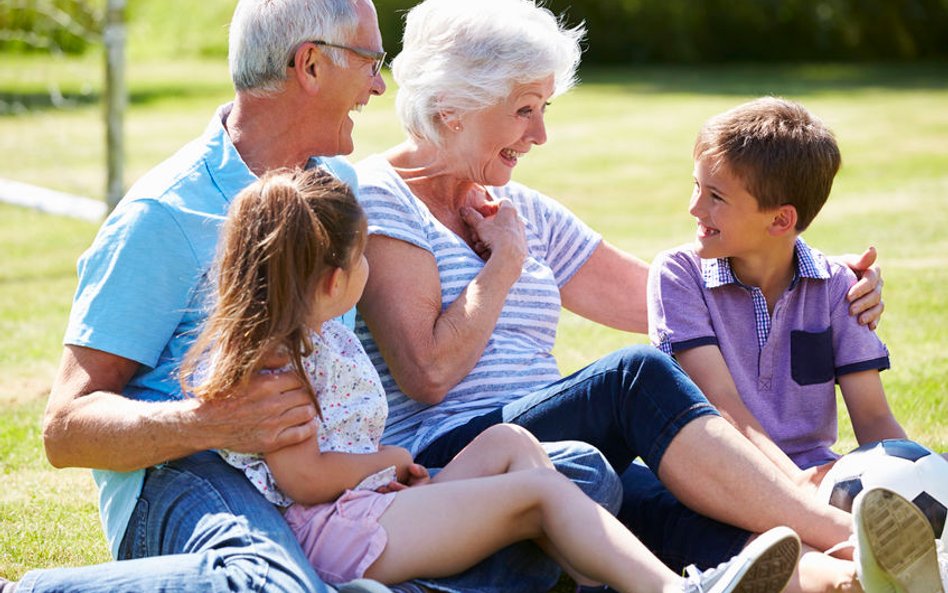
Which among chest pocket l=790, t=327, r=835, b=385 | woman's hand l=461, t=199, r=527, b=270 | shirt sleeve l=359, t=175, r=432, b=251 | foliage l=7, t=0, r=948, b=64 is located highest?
shirt sleeve l=359, t=175, r=432, b=251

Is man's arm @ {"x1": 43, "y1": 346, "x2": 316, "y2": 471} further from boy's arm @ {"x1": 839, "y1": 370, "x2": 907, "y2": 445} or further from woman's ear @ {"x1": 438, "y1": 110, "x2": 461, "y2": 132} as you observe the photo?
boy's arm @ {"x1": 839, "y1": 370, "x2": 907, "y2": 445}

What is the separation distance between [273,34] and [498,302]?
0.91 m

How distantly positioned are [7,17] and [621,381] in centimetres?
1292

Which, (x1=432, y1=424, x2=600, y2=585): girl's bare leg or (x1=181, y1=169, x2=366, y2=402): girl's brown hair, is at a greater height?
(x1=181, y1=169, x2=366, y2=402): girl's brown hair

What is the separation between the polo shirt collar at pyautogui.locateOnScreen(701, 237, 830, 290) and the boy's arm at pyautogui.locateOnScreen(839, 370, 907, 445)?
0.97 feet

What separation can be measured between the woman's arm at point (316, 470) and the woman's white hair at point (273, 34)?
98cm

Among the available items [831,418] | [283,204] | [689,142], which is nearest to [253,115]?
[283,204]

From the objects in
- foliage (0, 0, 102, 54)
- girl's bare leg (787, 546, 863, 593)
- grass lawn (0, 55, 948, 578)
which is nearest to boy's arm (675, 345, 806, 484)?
girl's bare leg (787, 546, 863, 593)

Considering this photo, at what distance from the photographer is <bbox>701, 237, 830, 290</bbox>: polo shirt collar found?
378cm

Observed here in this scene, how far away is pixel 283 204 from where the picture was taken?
2953mm

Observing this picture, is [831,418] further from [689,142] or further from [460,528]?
[689,142]

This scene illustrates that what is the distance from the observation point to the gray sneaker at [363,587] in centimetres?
285

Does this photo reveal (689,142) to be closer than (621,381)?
No

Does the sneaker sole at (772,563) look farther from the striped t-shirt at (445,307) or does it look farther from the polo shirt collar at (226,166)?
the polo shirt collar at (226,166)
